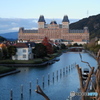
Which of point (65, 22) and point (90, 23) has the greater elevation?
point (65, 22)

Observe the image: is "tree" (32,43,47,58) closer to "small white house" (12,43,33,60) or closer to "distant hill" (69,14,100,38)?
"small white house" (12,43,33,60)

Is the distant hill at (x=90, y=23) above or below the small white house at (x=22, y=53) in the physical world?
above

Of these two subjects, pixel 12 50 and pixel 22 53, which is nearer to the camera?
pixel 12 50

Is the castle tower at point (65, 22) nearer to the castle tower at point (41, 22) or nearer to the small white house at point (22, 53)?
the castle tower at point (41, 22)

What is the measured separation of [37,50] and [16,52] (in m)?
2.89

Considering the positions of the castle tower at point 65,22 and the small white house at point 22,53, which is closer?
the small white house at point 22,53

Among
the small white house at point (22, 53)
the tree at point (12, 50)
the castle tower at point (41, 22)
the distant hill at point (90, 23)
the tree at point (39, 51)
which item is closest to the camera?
the tree at point (12, 50)

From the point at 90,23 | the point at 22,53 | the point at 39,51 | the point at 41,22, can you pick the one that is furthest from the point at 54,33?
the point at 22,53

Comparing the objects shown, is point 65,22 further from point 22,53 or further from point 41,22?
point 22,53


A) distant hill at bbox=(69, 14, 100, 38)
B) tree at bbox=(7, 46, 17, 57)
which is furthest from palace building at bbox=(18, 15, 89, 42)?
tree at bbox=(7, 46, 17, 57)

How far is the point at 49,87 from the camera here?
15.6 metres

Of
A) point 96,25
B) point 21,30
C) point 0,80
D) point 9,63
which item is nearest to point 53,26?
point 21,30

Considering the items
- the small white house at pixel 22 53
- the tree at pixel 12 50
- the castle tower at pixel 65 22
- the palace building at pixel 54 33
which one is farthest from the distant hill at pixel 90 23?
the tree at pixel 12 50

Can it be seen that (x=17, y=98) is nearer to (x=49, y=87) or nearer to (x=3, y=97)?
(x=3, y=97)
